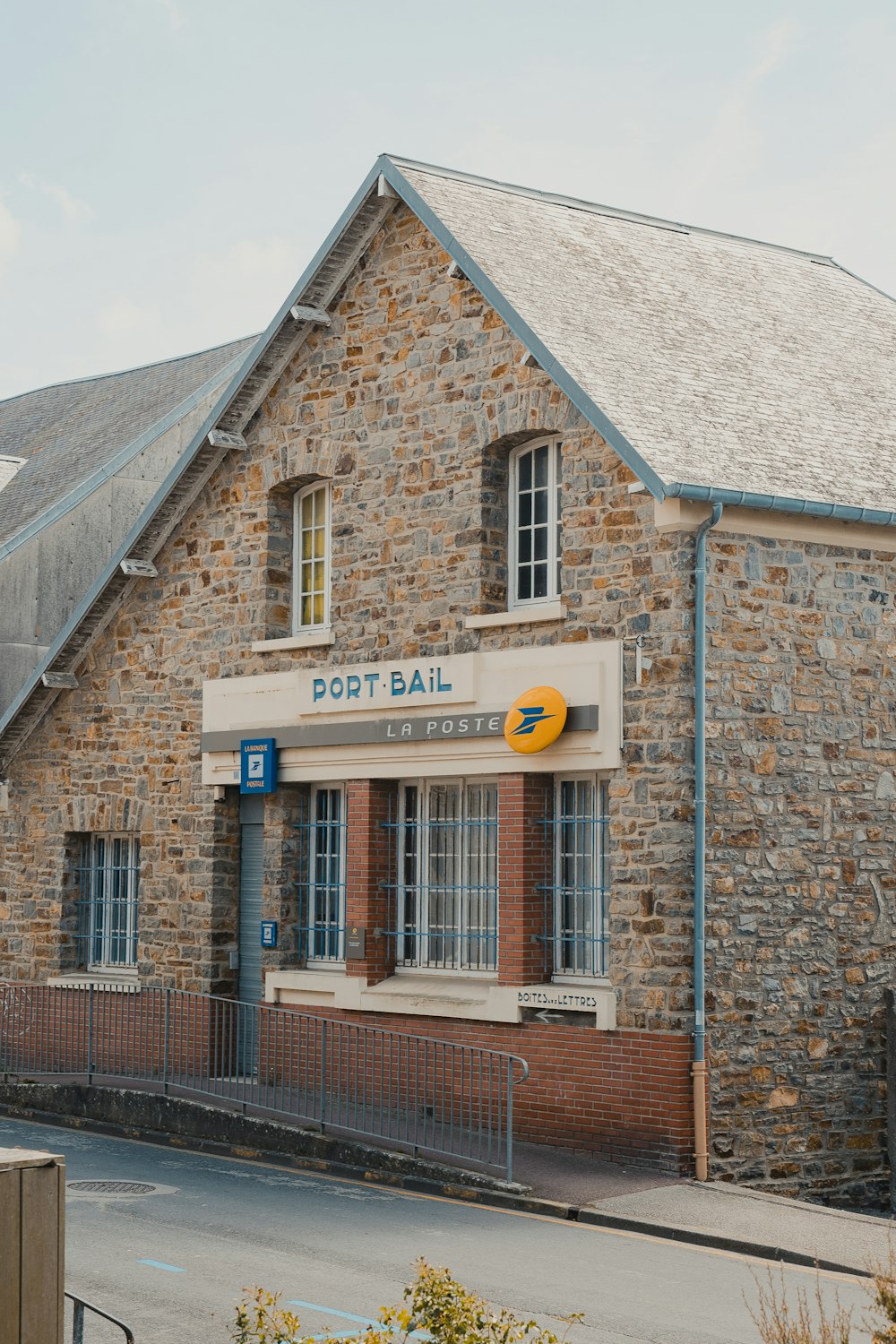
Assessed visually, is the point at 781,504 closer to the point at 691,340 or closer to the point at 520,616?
the point at 520,616

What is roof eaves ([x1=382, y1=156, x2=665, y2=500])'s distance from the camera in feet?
47.5

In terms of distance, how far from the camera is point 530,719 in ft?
50.5

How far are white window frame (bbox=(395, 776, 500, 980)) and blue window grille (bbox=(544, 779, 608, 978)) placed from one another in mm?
593

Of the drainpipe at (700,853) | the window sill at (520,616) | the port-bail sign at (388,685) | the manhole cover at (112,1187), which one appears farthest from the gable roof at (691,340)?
the manhole cover at (112,1187)

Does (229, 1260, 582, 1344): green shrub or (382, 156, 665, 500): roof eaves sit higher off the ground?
(382, 156, 665, 500): roof eaves

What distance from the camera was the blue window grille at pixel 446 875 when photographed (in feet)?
54.2

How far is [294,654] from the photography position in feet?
60.1

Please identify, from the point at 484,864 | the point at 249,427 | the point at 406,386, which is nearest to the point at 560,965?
the point at 484,864

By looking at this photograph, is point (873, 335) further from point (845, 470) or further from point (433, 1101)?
point (433, 1101)

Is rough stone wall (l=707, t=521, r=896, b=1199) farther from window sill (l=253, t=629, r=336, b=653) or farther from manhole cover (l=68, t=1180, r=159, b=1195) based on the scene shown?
window sill (l=253, t=629, r=336, b=653)

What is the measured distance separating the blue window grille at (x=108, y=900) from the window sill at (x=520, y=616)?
20.6 ft

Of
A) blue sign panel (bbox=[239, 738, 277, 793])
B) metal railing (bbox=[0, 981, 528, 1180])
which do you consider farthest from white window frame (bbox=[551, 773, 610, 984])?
blue sign panel (bbox=[239, 738, 277, 793])

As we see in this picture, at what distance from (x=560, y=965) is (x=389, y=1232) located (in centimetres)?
407

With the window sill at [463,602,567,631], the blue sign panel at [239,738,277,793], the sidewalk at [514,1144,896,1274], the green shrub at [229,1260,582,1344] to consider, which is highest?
the window sill at [463,602,567,631]
